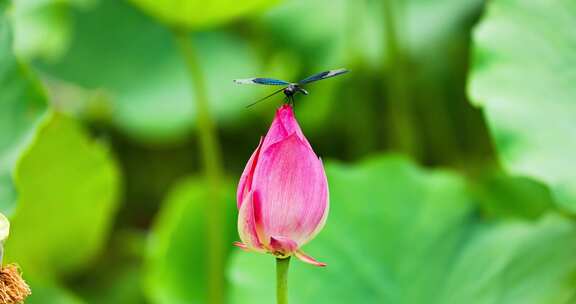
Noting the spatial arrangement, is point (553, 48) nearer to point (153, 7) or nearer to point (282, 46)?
point (153, 7)


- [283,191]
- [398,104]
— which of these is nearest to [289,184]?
[283,191]

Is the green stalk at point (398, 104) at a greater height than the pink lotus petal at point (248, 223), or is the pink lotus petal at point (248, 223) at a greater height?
the green stalk at point (398, 104)

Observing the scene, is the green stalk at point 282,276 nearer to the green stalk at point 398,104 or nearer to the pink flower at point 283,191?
the pink flower at point 283,191

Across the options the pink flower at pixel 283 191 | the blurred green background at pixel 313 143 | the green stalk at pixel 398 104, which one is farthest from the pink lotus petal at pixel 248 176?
the green stalk at pixel 398 104

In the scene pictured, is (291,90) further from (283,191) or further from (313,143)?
(313,143)

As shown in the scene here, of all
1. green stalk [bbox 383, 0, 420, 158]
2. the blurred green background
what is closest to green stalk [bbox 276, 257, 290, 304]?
the blurred green background

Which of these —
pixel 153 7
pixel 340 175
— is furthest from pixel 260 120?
pixel 153 7

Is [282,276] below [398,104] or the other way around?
below
